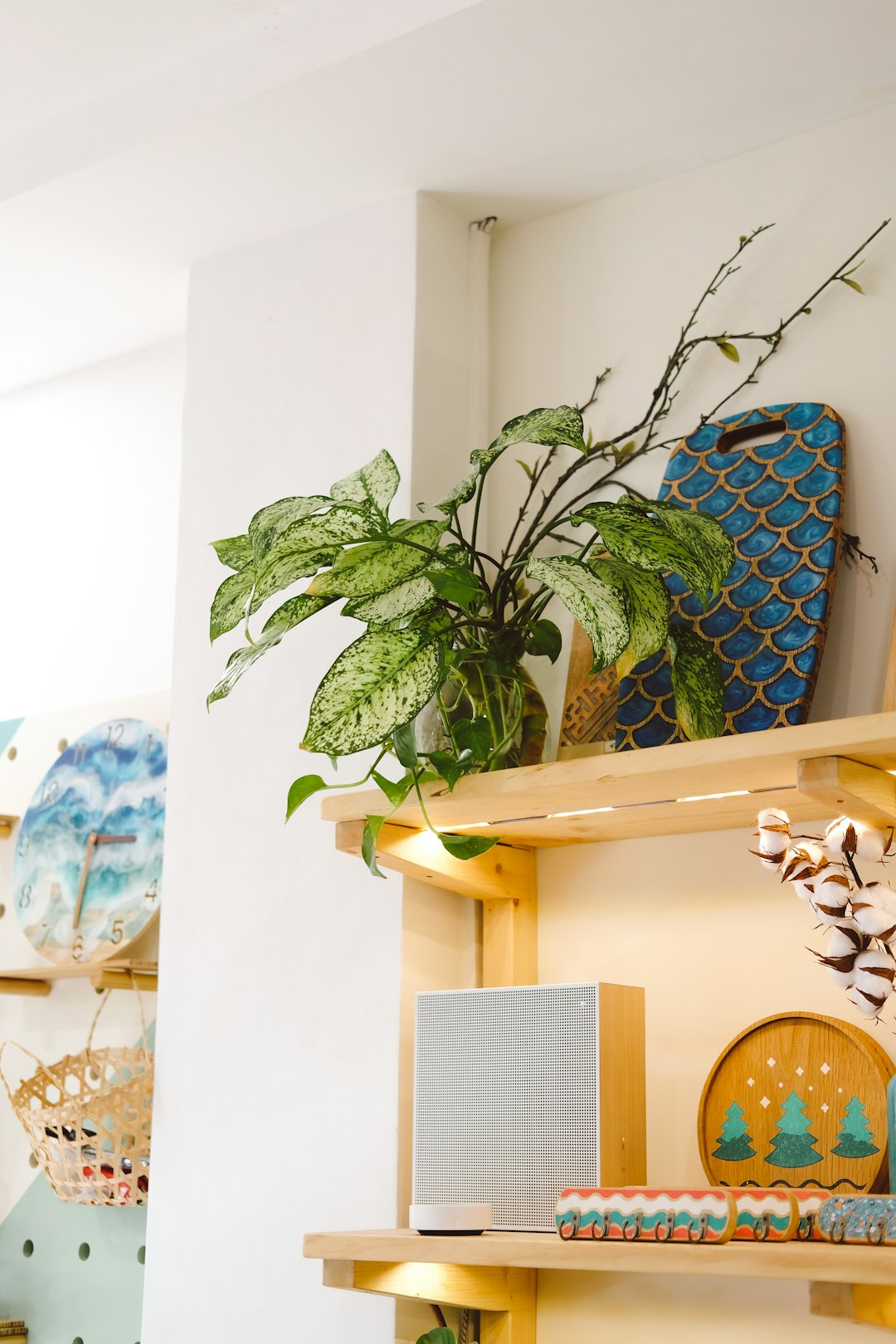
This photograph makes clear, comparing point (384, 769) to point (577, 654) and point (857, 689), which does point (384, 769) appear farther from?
point (857, 689)

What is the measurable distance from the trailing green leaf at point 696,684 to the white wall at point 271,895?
0.44 metres

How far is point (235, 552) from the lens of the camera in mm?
1529

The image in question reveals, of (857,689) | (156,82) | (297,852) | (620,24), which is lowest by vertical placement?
(297,852)

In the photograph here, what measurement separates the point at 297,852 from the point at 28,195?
3.31 ft

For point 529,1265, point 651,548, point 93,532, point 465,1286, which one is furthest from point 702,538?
point 93,532

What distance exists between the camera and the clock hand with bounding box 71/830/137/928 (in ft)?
7.11

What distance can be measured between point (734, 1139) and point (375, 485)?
76 centimetres

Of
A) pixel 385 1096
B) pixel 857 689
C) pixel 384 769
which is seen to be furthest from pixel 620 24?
pixel 385 1096

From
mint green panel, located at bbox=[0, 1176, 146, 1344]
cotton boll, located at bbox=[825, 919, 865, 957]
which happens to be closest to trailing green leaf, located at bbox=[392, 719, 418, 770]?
cotton boll, located at bbox=[825, 919, 865, 957]

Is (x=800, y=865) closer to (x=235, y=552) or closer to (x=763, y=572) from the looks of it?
(x=763, y=572)

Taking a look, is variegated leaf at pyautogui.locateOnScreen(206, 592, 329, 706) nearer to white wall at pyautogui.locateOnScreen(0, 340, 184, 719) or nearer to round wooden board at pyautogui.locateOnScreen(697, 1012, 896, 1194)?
round wooden board at pyautogui.locateOnScreen(697, 1012, 896, 1194)

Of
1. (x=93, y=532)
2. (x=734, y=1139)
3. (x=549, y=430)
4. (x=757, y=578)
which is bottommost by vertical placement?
(x=734, y=1139)

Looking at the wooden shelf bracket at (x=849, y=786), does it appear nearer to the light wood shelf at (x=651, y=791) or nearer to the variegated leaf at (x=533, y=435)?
the light wood shelf at (x=651, y=791)

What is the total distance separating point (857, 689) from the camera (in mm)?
1554
